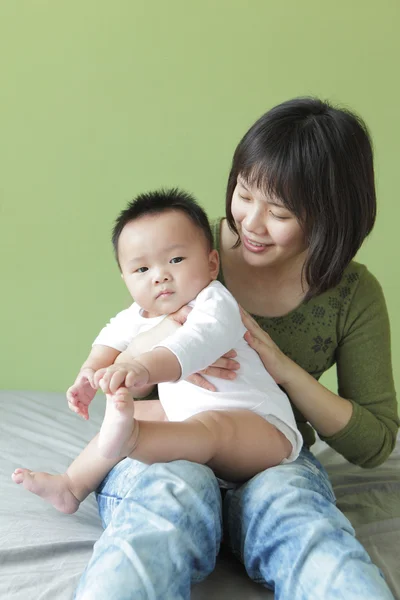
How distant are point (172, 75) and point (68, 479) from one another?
1.57 metres

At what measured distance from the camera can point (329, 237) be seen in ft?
4.68

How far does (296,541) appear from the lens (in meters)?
0.96

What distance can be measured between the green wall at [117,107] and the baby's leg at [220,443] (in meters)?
1.40

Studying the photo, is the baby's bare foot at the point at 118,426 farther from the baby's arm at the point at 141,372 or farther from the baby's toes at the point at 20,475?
the baby's toes at the point at 20,475

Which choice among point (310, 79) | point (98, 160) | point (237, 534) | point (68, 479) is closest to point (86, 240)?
point (98, 160)

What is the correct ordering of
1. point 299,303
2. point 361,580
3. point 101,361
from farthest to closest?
point 299,303 < point 101,361 < point 361,580

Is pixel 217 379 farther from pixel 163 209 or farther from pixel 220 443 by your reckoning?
pixel 163 209

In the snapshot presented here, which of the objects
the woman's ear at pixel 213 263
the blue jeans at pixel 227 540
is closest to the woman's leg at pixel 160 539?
the blue jeans at pixel 227 540

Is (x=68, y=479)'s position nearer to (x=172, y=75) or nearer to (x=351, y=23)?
(x=172, y=75)

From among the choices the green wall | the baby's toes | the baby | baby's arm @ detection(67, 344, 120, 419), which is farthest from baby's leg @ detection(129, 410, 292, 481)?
the green wall

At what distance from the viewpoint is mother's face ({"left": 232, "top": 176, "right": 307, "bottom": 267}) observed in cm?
136

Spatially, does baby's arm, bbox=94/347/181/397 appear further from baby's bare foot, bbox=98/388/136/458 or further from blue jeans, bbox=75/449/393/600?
blue jeans, bbox=75/449/393/600

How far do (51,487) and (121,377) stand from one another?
316 millimetres

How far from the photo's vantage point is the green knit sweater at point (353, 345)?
1511 millimetres
